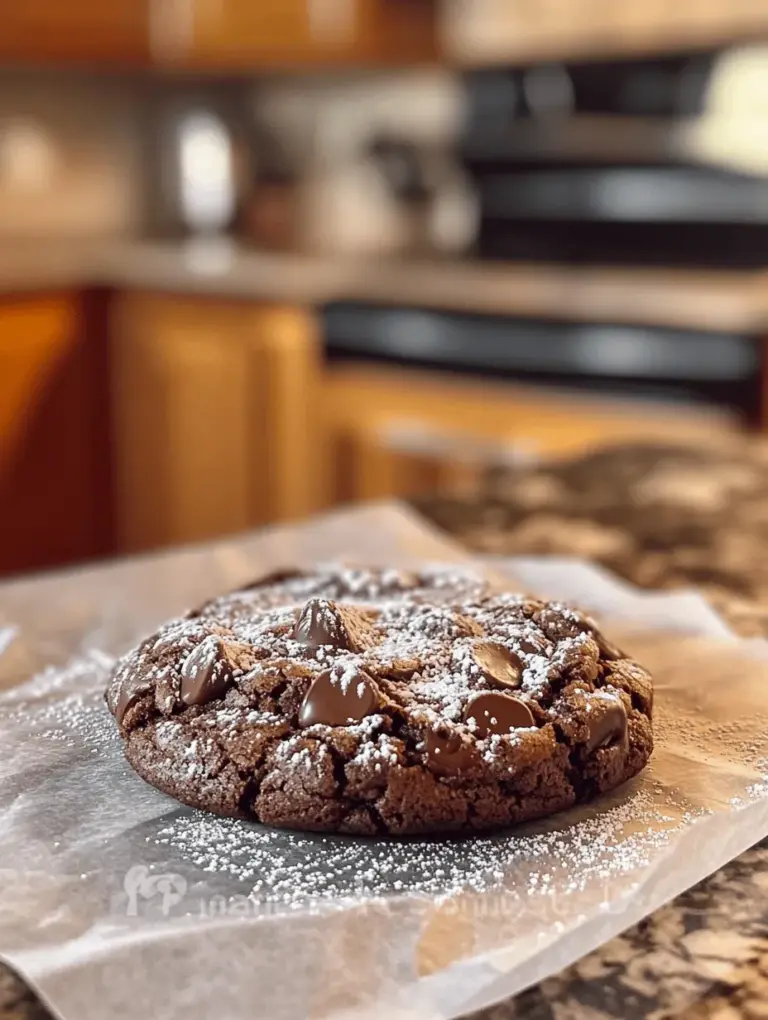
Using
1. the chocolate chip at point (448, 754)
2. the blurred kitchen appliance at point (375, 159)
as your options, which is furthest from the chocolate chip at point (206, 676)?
the blurred kitchen appliance at point (375, 159)

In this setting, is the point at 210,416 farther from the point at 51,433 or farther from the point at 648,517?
the point at 648,517

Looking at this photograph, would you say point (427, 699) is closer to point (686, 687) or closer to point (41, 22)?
point (686, 687)

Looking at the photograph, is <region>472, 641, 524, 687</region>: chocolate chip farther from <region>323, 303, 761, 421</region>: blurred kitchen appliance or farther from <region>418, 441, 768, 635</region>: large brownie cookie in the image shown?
<region>323, 303, 761, 421</region>: blurred kitchen appliance

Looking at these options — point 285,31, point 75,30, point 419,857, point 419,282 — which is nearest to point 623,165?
point 419,282

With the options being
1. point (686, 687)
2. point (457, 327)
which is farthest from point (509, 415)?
point (686, 687)

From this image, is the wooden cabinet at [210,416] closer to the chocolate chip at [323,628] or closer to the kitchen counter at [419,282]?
the kitchen counter at [419,282]

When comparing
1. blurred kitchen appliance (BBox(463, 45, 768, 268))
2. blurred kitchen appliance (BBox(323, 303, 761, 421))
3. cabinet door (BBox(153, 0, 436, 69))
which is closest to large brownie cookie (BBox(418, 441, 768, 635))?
blurred kitchen appliance (BBox(323, 303, 761, 421))

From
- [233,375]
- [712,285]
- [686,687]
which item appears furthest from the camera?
[233,375]
